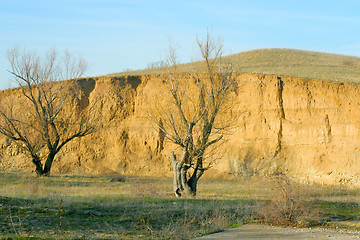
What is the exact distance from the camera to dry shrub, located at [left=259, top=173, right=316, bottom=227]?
40.0 feet

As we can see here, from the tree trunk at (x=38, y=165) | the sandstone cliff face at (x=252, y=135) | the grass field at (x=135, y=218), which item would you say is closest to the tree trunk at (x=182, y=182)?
the grass field at (x=135, y=218)

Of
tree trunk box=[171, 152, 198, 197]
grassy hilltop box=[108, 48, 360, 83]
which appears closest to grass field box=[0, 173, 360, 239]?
tree trunk box=[171, 152, 198, 197]

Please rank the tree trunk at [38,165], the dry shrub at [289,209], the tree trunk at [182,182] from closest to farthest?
the dry shrub at [289,209]
the tree trunk at [182,182]
the tree trunk at [38,165]

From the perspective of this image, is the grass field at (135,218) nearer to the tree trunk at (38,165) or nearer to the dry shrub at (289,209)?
the dry shrub at (289,209)

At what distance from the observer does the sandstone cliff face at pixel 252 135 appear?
31.2 meters

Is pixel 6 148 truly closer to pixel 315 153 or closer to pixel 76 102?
pixel 76 102

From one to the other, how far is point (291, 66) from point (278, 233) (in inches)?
1506

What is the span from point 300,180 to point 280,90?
25.4ft

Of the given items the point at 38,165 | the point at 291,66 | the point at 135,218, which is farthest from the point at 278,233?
the point at 291,66

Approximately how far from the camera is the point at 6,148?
1501 inches

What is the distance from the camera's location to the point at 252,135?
34344mm

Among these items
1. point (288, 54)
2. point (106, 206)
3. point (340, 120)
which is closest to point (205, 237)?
point (106, 206)

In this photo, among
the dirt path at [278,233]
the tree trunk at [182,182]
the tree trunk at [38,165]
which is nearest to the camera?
the dirt path at [278,233]

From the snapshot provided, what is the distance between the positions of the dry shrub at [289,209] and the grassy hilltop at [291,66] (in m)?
24.2
